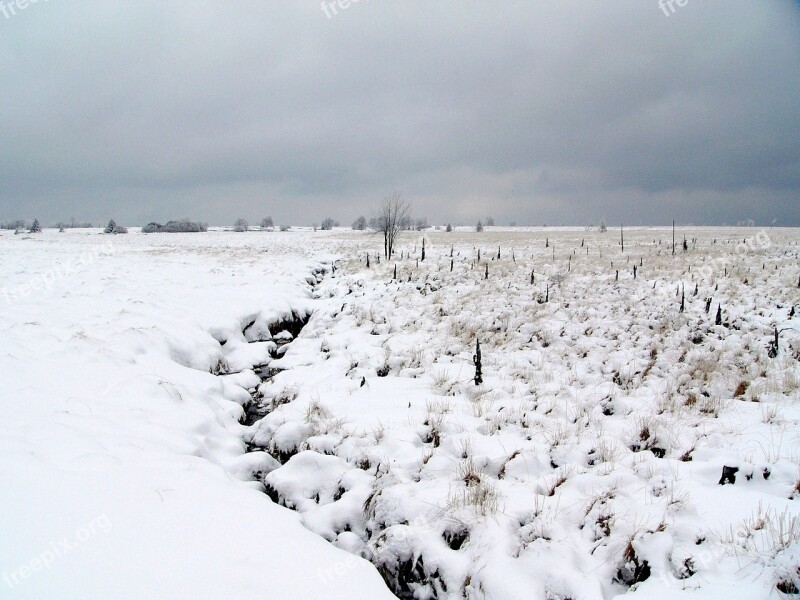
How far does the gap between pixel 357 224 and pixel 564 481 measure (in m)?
117

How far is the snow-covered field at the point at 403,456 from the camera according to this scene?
2.79 m

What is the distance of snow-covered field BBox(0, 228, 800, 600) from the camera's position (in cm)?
279

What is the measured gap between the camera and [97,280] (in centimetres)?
1402

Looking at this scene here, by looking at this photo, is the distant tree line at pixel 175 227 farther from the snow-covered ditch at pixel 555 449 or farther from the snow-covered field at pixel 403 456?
the snow-covered ditch at pixel 555 449

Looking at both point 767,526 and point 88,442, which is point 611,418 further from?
point 88,442

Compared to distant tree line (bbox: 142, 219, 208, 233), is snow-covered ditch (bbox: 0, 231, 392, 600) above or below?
below

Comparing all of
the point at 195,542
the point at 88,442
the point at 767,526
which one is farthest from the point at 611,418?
the point at 88,442

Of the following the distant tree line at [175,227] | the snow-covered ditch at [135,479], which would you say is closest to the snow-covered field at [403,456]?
the snow-covered ditch at [135,479]

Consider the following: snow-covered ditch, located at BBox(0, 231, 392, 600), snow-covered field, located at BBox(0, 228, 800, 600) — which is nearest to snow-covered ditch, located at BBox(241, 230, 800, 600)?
snow-covered field, located at BBox(0, 228, 800, 600)

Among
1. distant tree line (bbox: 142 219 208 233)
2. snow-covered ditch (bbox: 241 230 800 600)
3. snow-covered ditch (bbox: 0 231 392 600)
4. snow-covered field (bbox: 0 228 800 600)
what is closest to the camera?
snow-covered ditch (bbox: 0 231 392 600)

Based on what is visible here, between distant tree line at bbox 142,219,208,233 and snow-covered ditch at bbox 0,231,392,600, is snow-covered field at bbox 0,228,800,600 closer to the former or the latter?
snow-covered ditch at bbox 0,231,392,600

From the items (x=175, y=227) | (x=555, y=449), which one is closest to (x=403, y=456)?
(x=555, y=449)

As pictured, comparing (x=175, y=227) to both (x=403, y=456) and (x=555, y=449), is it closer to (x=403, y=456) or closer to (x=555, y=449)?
(x=403, y=456)

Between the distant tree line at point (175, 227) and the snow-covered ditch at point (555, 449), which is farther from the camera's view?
the distant tree line at point (175, 227)
